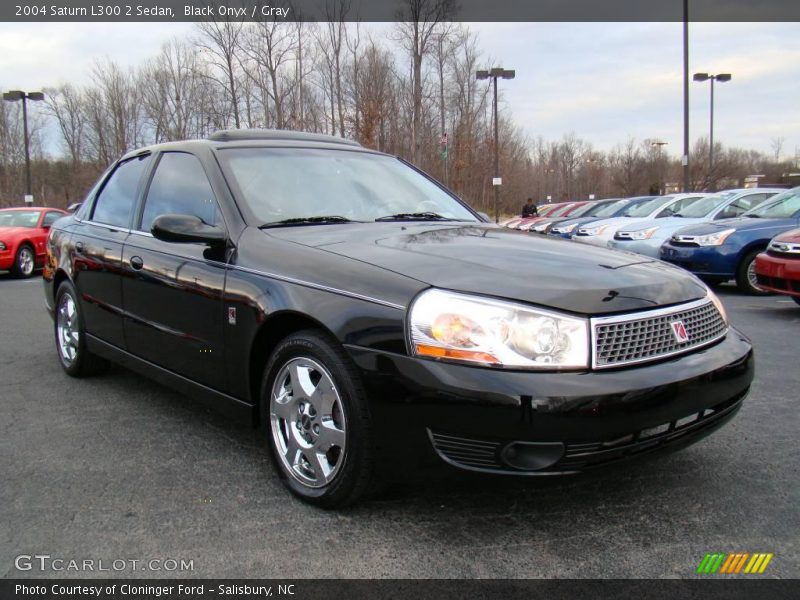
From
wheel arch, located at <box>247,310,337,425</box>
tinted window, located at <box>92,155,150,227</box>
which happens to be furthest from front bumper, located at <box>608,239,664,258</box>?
wheel arch, located at <box>247,310,337,425</box>

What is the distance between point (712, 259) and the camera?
9.38 m

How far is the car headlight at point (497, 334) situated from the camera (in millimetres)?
2170

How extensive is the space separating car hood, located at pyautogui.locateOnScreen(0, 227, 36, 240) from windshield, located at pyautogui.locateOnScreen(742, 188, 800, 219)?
13.4 m

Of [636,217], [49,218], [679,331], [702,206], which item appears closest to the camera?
[679,331]

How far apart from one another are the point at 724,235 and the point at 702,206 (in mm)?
3649

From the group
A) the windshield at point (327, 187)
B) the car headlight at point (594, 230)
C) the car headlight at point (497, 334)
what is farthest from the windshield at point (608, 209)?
the car headlight at point (497, 334)

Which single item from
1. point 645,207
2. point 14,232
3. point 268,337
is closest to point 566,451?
point 268,337

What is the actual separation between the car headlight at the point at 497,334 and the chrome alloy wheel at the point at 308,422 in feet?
1.56

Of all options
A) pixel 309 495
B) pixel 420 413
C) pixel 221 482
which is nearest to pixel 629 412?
pixel 420 413

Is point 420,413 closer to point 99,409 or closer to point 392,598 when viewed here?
point 392,598

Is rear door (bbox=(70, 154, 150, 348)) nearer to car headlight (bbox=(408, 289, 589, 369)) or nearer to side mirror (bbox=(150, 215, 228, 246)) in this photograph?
side mirror (bbox=(150, 215, 228, 246))

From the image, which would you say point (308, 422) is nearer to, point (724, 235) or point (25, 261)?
point (724, 235)

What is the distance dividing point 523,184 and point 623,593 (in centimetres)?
6000

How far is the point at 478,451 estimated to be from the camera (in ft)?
7.16
